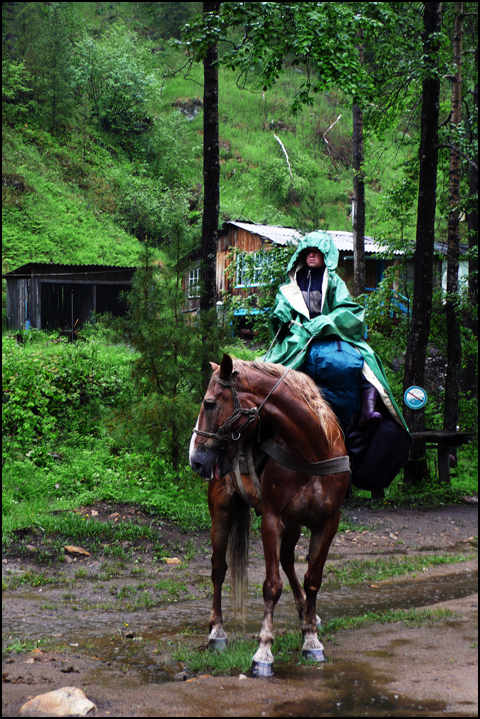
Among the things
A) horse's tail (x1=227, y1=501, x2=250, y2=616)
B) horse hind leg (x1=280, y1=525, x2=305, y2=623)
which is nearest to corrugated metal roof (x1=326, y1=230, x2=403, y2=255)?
horse hind leg (x1=280, y1=525, x2=305, y2=623)

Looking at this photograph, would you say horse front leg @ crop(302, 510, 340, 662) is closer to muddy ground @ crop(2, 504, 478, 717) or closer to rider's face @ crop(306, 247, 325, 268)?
muddy ground @ crop(2, 504, 478, 717)

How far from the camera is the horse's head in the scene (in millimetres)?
4363

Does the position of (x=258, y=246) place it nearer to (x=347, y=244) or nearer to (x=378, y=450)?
(x=347, y=244)

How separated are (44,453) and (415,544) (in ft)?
22.7

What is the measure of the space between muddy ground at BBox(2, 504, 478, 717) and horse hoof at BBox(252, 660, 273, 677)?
0.06 m

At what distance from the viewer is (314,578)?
4855 mm

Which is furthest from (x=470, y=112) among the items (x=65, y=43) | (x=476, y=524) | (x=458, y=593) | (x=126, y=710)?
(x=65, y=43)

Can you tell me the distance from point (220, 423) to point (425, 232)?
365 inches

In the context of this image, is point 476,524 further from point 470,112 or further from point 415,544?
point 470,112

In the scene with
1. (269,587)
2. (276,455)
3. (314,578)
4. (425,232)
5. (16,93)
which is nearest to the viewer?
(269,587)

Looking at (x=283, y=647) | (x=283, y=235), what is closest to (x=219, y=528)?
(x=283, y=647)

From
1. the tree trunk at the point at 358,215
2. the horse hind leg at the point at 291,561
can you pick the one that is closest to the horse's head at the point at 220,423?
the horse hind leg at the point at 291,561

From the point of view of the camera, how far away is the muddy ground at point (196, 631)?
385 centimetres

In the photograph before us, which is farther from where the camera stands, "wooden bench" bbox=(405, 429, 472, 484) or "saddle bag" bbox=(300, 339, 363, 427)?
"wooden bench" bbox=(405, 429, 472, 484)
